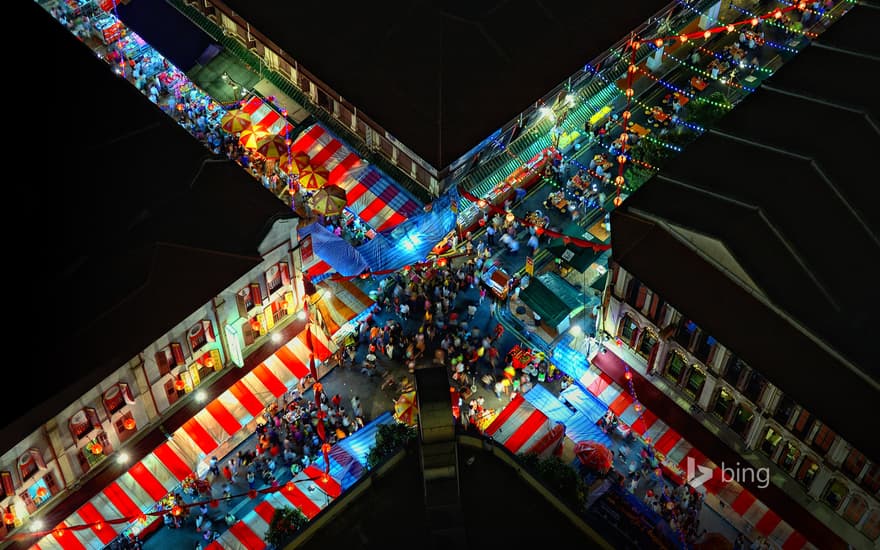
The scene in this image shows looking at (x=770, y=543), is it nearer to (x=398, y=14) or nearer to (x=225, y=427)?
(x=225, y=427)

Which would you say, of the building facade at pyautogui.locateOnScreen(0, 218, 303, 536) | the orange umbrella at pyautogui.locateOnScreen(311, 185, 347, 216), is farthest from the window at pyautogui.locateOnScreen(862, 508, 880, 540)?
the orange umbrella at pyautogui.locateOnScreen(311, 185, 347, 216)

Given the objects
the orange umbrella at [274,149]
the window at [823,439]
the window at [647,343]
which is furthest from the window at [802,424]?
the orange umbrella at [274,149]

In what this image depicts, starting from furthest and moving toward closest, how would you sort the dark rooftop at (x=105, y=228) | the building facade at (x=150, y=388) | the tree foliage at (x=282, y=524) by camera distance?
the tree foliage at (x=282, y=524) < the dark rooftop at (x=105, y=228) < the building facade at (x=150, y=388)

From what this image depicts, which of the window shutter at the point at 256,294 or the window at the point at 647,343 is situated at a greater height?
the window shutter at the point at 256,294

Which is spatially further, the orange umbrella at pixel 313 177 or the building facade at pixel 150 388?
the orange umbrella at pixel 313 177

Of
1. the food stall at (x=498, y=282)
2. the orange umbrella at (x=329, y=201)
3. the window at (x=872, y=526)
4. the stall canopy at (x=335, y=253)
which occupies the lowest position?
the window at (x=872, y=526)

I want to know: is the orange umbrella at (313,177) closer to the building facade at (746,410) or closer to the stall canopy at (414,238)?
the stall canopy at (414,238)

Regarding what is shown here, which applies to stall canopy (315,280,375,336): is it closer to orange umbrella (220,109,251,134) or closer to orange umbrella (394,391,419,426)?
orange umbrella (394,391,419,426)
